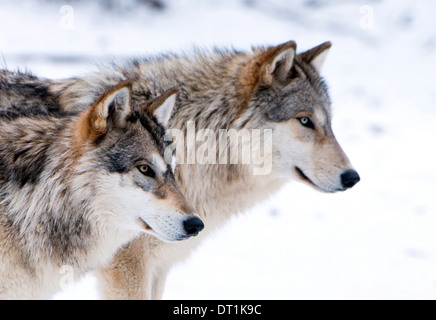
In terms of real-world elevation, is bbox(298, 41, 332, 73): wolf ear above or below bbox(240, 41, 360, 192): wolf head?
above

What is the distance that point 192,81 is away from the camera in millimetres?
4555

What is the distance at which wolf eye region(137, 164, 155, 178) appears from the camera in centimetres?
353

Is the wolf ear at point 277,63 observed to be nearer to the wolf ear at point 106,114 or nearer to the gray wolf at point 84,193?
the gray wolf at point 84,193

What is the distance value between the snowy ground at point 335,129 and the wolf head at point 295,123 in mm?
1151

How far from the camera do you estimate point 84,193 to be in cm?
357

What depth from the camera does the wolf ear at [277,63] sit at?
4281 mm

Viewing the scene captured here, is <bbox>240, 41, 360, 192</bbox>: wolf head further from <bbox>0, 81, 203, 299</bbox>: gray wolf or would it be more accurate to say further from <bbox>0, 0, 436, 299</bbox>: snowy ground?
<bbox>0, 0, 436, 299</bbox>: snowy ground

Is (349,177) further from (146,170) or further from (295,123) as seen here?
(146,170)

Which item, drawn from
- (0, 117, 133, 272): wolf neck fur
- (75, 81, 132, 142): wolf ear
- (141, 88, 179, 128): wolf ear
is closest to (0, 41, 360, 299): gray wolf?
(141, 88, 179, 128): wolf ear

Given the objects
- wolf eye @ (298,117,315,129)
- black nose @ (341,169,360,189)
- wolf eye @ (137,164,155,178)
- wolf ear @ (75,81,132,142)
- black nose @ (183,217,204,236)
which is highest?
wolf ear @ (75,81,132,142)

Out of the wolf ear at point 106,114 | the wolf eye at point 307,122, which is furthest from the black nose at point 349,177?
the wolf ear at point 106,114

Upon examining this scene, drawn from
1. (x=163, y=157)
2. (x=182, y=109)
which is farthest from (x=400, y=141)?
(x=163, y=157)

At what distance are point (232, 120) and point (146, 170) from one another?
3.58 feet
